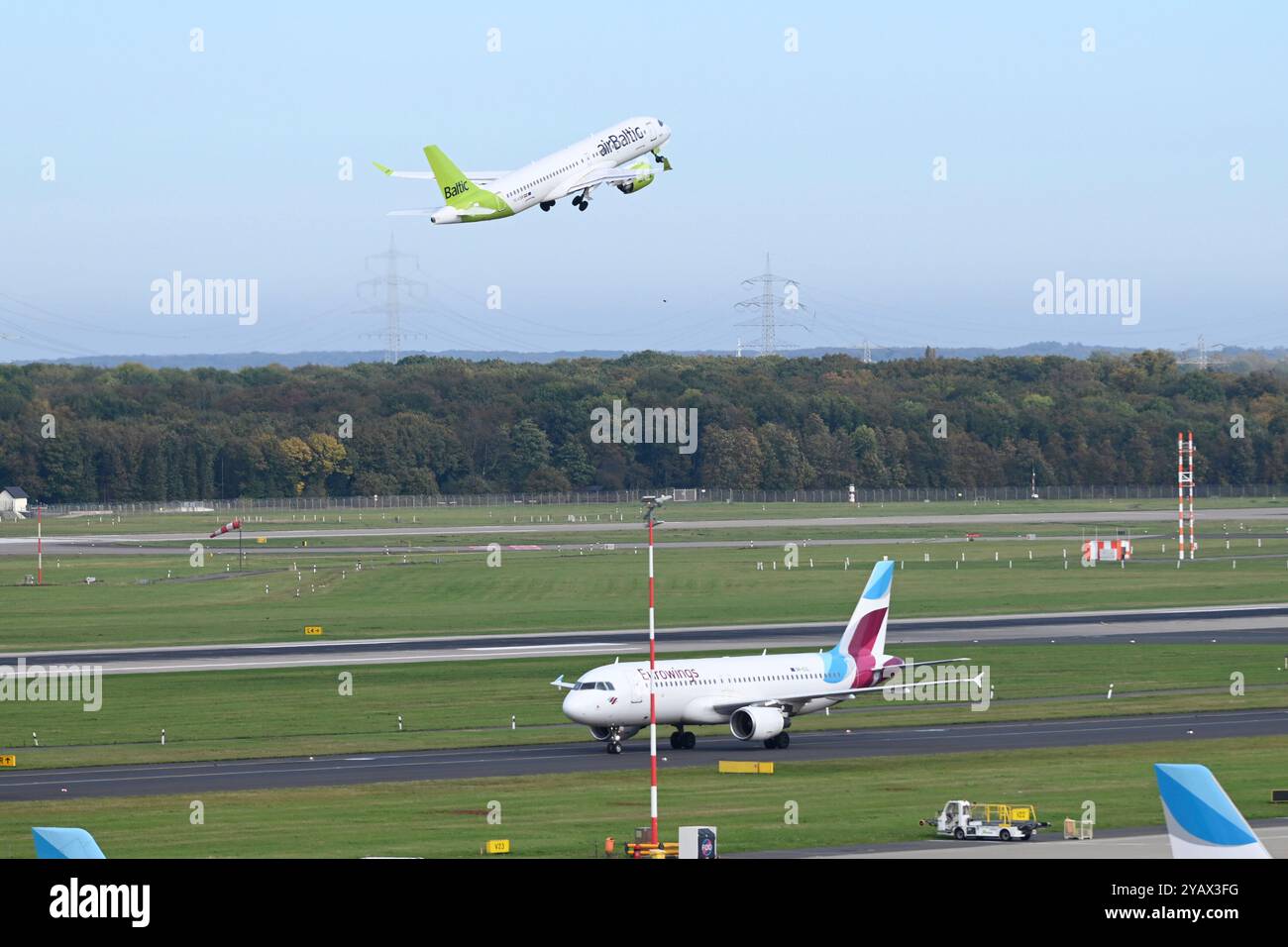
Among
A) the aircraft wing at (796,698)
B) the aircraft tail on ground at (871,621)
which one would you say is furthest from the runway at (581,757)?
the aircraft tail on ground at (871,621)

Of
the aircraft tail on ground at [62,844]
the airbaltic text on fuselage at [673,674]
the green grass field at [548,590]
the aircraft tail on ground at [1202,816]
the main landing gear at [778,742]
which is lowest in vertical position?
the main landing gear at [778,742]

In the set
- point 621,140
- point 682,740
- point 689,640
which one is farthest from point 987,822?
point 689,640

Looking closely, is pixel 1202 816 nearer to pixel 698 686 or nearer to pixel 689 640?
pixel 698 686

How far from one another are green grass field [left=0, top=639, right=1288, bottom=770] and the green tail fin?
85.3ft

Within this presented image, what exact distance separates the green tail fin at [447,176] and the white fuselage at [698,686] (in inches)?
875

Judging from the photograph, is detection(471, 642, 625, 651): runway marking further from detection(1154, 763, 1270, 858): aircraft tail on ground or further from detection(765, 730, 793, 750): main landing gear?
detection(1154, 763, 1270, 858): aircraft tail on ground

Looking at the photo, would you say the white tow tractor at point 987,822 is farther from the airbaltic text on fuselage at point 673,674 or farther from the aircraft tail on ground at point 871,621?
the aircraft tail on ground at point 871,621

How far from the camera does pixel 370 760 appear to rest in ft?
235

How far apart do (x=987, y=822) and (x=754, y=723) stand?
23907mm

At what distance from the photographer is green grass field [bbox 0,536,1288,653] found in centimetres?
12750

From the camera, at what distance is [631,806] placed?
194 ft

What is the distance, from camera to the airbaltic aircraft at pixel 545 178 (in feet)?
181
